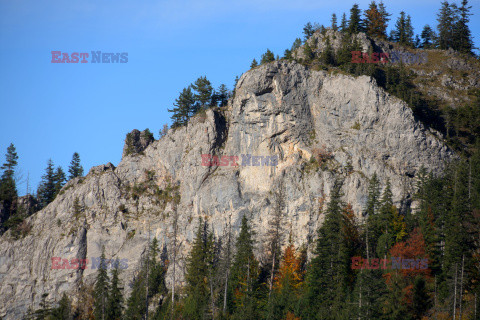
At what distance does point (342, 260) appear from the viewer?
Answer: 60.1 metres

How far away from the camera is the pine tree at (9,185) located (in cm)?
9812

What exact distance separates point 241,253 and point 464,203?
2644 cm

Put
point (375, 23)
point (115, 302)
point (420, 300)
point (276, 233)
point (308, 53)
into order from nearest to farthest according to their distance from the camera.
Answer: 1. point (420, 300)
2. point (276, 233)
3. point (115, 302)
4. point (308, 53)
5. point (375, 23)

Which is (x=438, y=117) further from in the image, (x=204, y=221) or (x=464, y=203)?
(x=204, y=221)

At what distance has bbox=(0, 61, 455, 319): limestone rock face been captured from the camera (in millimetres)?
70875

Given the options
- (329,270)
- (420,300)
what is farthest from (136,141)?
(420,300)

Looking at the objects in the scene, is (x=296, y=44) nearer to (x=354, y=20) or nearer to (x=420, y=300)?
(x=354, y=20)

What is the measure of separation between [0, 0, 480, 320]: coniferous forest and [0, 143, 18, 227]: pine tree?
26.7m

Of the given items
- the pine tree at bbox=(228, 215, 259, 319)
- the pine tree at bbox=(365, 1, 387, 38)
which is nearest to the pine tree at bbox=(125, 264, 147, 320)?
the pine tree at bbox=(228, 215, 259, 319)

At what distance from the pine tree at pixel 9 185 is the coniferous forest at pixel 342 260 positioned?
1049 inches

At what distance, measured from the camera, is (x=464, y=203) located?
60.1 meters

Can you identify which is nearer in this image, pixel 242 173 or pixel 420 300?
pixel 420 300

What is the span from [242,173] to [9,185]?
48.8 meters

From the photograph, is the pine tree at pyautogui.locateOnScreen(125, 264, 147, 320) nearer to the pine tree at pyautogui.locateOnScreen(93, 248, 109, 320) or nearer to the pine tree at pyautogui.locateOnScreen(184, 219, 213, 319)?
the pine tree at pyautogui.locateOnScreen(93, 248, 109, 320)
